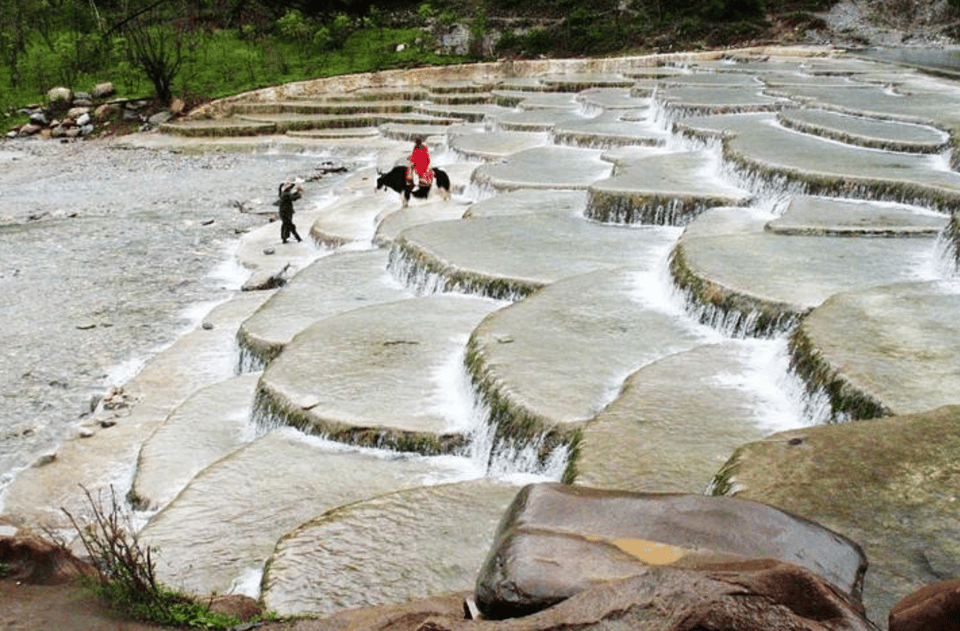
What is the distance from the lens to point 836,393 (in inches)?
222

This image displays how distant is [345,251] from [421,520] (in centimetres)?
682

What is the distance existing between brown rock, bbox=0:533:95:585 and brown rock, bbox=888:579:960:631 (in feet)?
12.7

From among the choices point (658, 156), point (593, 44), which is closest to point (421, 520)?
point (658, 156)

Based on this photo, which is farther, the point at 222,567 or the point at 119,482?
the point at 119,482

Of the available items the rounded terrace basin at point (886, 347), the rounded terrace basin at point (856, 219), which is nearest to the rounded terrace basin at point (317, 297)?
the rounded terrace basin at point (856, 219)

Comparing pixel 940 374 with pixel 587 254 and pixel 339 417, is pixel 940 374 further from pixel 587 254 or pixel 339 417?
pixel 587 254

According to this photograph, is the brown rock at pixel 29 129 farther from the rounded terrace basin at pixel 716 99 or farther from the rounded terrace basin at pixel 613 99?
the rounded terrace basin at pixel 716 99

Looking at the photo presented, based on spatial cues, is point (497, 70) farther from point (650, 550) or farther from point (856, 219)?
point (650, 550)

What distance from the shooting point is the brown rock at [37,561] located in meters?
5.03

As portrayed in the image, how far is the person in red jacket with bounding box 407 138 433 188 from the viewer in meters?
12.6

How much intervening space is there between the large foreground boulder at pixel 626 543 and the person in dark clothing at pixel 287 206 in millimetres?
9565

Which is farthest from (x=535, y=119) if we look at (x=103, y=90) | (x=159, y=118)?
(x=103, y=90)

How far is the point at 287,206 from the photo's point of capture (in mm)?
12727

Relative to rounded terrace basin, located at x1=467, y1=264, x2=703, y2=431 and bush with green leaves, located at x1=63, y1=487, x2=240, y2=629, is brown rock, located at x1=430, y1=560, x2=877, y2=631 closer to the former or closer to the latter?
bush with green leaves, located at x1=63, y1=487, x2=240, y2=629
